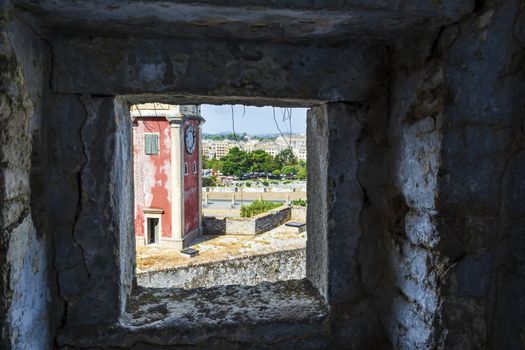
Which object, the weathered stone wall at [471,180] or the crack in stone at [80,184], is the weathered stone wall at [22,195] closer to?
the crack in stone at [80,184]

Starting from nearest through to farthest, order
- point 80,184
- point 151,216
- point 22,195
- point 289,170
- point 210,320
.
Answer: point 22,195 → point 80,184 → point 210,320 → point 151,216 → point 289,170

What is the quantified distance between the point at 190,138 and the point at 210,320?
43.9ft

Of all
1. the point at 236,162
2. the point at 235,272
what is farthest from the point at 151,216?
the point at 236,162

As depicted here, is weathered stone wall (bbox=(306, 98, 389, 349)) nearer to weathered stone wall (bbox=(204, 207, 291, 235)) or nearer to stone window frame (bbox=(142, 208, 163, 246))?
stone window frame (bbox=(142, 208, 163, 246))

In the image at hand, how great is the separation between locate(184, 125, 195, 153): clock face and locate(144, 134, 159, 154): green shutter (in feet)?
3.24

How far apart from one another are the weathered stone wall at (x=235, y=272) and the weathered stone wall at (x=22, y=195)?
25.6ft

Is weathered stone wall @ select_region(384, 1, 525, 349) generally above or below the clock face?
below

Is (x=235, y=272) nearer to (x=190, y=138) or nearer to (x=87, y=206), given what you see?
(x=190, y=138)

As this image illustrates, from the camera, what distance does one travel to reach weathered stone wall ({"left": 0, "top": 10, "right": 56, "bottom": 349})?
3.72ft

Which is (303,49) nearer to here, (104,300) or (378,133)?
(378,133)

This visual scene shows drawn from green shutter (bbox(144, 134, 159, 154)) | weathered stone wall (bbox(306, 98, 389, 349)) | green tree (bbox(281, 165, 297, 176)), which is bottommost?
green tree (bbox(281, 165, 297, 176))

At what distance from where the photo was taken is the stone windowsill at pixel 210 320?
5.06 ft

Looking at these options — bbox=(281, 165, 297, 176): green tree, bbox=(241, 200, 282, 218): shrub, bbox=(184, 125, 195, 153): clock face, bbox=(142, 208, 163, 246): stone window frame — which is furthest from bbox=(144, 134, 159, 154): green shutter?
bbox=(281, 165, 297, 176): green tree

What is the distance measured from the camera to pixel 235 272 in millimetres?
9688
